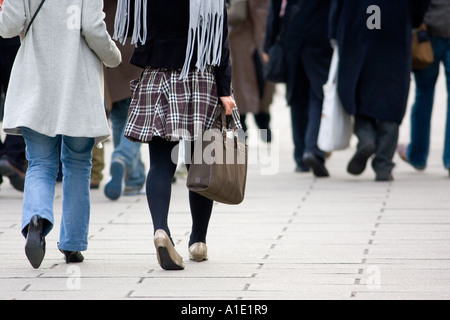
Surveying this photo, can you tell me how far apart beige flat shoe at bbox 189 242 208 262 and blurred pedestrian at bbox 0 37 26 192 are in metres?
2.60

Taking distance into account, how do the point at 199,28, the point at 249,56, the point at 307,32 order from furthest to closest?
the point at 249,56 < the point at 307,32 < the point at 199,28

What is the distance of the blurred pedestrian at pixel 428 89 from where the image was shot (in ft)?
27.8

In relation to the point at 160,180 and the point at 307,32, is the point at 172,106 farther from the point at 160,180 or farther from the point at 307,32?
the point at 307,32

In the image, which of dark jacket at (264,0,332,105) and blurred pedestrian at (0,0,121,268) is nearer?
blurred pedestrian at (0,0,121,268)

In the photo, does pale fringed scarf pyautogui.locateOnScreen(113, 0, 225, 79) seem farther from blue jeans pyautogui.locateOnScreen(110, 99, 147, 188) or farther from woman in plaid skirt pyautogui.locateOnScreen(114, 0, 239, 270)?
blue jeans pyautogui.locateOnScreen(110, 99, 147, 188)

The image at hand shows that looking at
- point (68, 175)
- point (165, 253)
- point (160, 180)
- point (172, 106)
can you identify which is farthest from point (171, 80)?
point (165, 253)

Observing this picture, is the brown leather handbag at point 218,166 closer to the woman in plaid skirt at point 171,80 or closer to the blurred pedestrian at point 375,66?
the woman in plaid skirt at point 171,80

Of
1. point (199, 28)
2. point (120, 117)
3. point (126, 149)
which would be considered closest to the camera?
point (199, 28)

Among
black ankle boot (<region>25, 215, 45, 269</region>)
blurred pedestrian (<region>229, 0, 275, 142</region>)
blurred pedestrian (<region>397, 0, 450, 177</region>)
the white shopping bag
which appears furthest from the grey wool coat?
blurred pedestrian (<region>229, 0, 275, 142</region>)

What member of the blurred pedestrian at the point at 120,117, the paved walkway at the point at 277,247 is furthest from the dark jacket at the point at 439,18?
the blurred pedestrian at the point at 120,117

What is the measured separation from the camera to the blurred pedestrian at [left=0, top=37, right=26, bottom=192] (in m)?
7.51

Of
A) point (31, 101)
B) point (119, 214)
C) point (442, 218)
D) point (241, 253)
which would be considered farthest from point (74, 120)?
point (442, 218)

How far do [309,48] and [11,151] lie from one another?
2694 mm

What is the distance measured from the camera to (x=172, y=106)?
16.4 ft
